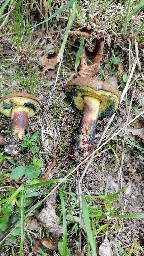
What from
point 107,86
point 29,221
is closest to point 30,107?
point 107,86

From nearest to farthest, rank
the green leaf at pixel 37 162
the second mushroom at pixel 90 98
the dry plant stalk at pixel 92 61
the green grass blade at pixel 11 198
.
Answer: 1. the green grass blade at pixel 11 198
2. the second mushroom at pixel 90 98
3. the green leaf at pixel 37 162
4. the dry plant stalk at pixel 92 61

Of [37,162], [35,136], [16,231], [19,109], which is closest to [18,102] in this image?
[19,109]

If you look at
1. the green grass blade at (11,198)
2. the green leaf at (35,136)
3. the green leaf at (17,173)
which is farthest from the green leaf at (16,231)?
the green leaf at (35,136)

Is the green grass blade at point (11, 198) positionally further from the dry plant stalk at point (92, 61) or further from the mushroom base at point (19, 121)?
the dry plant stalk at point (92, 61)

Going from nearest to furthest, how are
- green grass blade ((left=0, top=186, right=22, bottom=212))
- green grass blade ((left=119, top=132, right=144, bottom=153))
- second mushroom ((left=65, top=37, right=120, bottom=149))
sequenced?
green grass blade ((left=0, top=186, right=22, bottom=212))
second mushroom ((left=65, top=37, right=120, bottom=149))
green grass blade ((left=119, top=132, right=144, bottom=153))

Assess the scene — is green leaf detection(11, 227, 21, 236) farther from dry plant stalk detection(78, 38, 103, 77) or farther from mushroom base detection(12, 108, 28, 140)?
dry plant stalk detection(78, 38, 103, 77)

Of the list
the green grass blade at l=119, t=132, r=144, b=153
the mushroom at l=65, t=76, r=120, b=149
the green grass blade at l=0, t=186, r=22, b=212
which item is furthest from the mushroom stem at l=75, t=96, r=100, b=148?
the green grass blade at l=0, t=186, r=22, b=212

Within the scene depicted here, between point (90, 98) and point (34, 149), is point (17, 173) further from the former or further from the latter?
point (90, 98)
